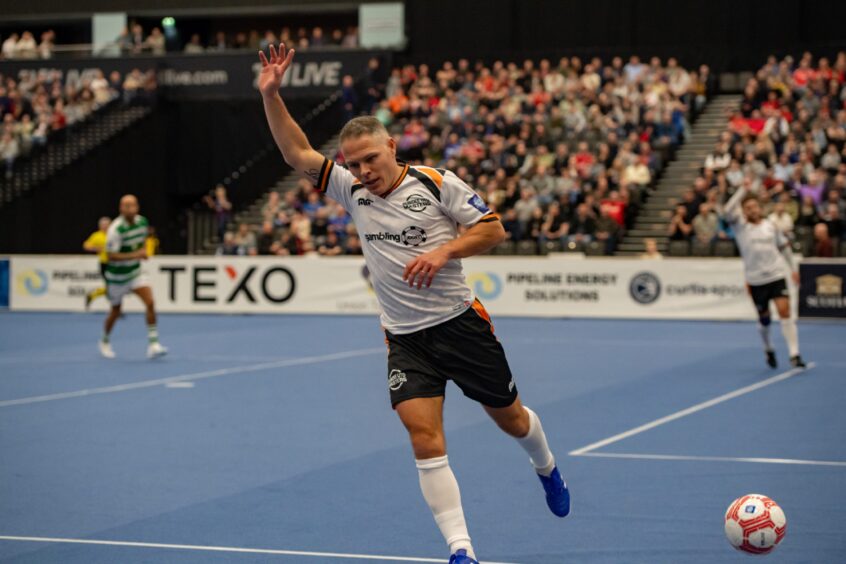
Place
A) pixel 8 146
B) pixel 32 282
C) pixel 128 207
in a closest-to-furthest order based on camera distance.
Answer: pixel 128 207, pixel 32 282, pixel 8 146

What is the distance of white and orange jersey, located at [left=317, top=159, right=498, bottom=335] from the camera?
248 inches

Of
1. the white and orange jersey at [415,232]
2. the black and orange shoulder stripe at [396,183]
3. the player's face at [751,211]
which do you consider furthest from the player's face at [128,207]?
the black and orange shoulder stripe at [396,183]

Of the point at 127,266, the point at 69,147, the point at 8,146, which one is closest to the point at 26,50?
the point at 8,146

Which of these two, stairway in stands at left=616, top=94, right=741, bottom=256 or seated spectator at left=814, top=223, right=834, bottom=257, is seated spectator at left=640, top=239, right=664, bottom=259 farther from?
seated spectator at left=814, top=223, right=834, bottom=257

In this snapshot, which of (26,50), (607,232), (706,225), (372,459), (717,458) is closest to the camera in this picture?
(717,458)

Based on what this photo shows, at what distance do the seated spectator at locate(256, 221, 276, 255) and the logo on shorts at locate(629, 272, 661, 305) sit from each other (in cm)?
886

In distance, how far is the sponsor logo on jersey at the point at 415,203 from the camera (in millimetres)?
6289

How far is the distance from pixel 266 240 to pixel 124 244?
40.0 ft

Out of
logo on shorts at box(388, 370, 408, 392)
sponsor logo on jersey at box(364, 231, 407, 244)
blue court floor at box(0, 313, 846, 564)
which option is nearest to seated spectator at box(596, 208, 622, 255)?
blue court floor at box(0, 313, 846, 564)

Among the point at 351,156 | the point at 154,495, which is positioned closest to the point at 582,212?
the point at 154,495

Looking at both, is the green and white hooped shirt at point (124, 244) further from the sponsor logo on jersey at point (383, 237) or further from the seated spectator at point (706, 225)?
the seated spectator at point (706, 225)

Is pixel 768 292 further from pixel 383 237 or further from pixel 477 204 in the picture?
pixel 383 237

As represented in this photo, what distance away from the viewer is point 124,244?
17734 mm

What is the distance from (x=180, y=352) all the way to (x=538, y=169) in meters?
12.5
